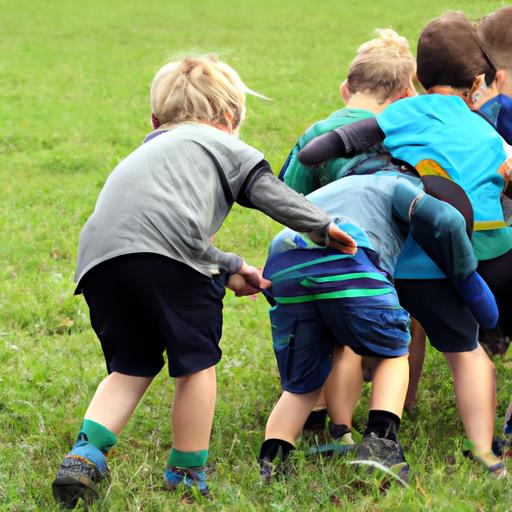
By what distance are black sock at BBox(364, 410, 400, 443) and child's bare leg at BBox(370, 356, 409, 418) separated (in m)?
0.02

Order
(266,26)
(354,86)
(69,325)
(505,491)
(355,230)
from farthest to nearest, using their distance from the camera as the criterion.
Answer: (266,26) → (69,325) → (354,86) → (355,230) → (505,491)

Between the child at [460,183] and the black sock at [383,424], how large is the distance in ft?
1.26

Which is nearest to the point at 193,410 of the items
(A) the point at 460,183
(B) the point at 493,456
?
(B) the point at 493,456

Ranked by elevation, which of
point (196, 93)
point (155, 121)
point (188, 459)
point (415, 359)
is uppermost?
point (196, 93)

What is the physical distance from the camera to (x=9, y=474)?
365 centimetres

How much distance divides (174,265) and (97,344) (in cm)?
222

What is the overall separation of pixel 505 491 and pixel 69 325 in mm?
3213

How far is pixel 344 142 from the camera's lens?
12.7 feet

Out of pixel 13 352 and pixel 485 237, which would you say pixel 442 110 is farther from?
pixel 13 352

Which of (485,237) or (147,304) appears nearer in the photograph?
(147,304)

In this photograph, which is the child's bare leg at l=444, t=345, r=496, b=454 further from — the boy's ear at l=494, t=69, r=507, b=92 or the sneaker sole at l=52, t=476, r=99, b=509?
the sneaker sole at l=52, t=476, r=99, b=509

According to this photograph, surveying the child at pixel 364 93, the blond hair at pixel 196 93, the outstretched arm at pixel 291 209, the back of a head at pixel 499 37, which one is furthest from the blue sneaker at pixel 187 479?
the back of a head at pixel 499 37

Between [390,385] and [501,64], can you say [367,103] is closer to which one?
[501,64]

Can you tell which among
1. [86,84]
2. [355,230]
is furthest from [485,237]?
[86,84]
